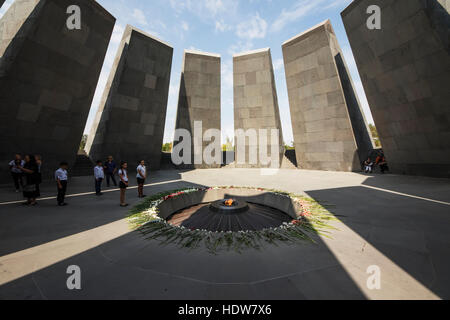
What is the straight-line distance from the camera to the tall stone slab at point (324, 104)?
1583 cm

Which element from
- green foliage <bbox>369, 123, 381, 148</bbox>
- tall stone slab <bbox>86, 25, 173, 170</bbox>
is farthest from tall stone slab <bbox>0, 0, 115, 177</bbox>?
green foliage <bbox>369, 123, 381, 148</bbox>

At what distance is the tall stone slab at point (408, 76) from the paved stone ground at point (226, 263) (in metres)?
7.64

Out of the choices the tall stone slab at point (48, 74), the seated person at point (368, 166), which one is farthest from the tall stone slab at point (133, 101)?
the seated person at point (368, 166)

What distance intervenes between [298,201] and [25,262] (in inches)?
275

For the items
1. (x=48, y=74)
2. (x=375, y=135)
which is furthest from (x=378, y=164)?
(x=375, y=135)

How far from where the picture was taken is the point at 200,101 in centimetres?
2064

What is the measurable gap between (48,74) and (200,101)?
13.0m

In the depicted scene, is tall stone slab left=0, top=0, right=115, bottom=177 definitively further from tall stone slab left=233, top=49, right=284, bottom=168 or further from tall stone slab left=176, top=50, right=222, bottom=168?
tall stone slab left=233, top=49, right=284, bottom=168

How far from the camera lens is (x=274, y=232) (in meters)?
4.33

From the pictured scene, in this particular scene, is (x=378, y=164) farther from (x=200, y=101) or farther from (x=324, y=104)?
(x=200, y=101)
